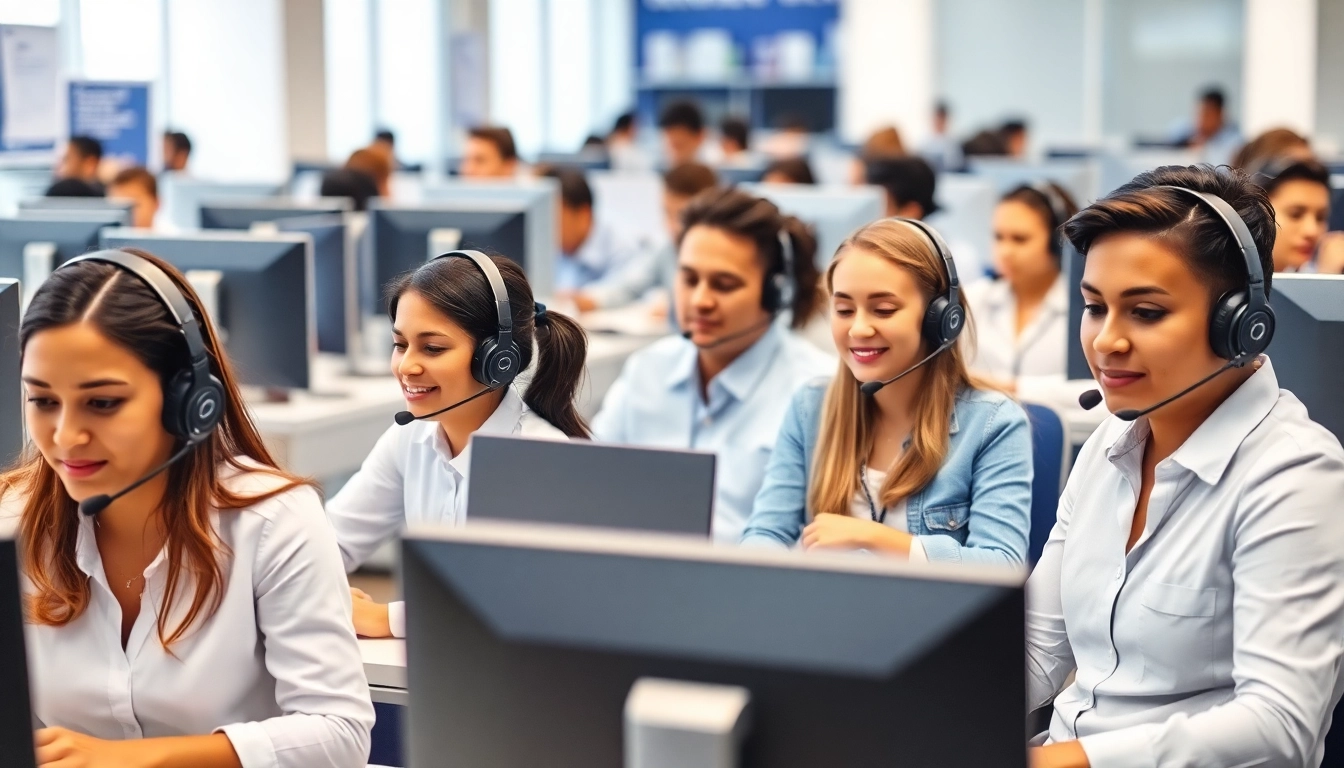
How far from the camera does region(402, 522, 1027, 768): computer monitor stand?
792 millimetres

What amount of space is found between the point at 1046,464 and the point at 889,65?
8899 millimetres

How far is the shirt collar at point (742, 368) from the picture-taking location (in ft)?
8.75

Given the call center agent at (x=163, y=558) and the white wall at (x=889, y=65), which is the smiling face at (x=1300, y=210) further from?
the white wall at (x=889, y=65)

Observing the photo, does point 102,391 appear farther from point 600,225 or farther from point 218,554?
point 600,225

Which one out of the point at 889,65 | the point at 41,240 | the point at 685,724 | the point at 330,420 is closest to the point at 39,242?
the point at 41,240

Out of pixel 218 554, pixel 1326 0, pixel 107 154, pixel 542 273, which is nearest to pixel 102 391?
pixel 218 554

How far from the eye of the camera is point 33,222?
11.0 ft

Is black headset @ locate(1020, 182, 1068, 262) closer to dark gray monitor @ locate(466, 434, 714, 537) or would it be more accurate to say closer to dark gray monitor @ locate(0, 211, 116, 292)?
dark gray monitor @ locate(466, 434, 714, 537)

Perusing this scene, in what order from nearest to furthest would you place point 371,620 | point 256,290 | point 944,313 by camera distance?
1. point 371,620
2. point 944,313
3. point 256,290

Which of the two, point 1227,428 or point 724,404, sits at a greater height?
point 1227,428

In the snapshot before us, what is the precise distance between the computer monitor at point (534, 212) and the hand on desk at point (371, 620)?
205 centimetres

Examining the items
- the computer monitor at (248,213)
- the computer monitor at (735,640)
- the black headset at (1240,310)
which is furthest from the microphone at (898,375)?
the computer monitor at (248,213)

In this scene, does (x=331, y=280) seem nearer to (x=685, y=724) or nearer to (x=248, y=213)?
(x=248, y=213)

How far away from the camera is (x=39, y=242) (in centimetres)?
334
